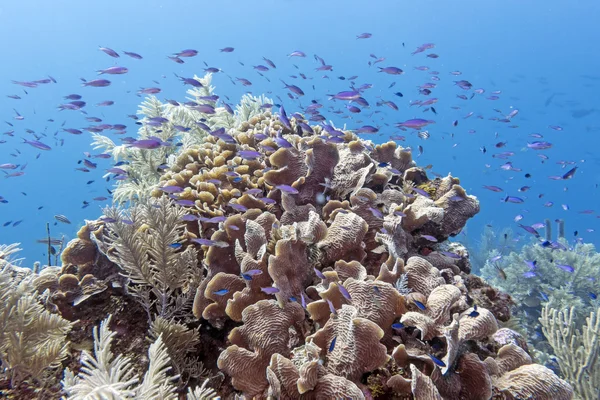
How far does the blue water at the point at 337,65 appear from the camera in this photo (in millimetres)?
104438

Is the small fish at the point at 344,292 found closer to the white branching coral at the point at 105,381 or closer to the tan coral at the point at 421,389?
the tan coral at the point at 421,389

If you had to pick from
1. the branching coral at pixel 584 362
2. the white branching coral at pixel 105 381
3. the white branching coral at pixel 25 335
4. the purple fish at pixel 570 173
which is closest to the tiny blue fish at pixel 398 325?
the white branching coral at pixel 105 381

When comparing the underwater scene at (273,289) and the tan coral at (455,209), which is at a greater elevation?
the tan coral at (455,209)

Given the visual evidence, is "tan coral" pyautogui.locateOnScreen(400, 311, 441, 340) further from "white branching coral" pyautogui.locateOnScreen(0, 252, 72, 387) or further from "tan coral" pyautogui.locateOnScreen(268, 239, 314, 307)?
"white branching coral" pyautogui.locateOnScreen(0, 252, 72, 387)

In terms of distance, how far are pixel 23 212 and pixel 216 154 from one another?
131m

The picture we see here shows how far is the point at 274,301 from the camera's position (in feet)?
8.64

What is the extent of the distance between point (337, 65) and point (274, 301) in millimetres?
148947

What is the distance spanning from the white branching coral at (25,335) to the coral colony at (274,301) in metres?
0.01

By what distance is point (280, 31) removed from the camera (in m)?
144

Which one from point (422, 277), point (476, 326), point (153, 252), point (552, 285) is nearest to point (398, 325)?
point (476, 326)

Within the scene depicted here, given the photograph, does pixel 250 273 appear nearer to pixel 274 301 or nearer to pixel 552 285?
pixel 274 301

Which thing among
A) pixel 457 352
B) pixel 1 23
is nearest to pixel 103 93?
pixel 1 23

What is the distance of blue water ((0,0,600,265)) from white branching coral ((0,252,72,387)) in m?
95.2

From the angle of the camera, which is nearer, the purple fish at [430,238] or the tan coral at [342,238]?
the tan coral at [342,238]
